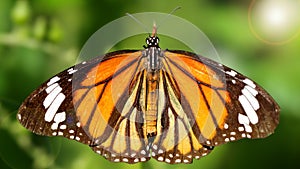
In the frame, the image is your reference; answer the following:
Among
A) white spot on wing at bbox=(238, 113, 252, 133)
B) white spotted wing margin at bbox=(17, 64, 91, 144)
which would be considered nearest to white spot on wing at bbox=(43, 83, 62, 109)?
white spotted wing margin at bbox=(17, 64, 91, 144)

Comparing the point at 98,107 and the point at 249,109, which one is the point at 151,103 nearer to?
the point at 98,107

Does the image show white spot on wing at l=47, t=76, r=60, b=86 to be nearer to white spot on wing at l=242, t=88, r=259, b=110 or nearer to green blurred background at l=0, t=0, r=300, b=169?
green blurred background at l=0, t=0, r=300, b=169

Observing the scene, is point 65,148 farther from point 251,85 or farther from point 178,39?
point 251,85

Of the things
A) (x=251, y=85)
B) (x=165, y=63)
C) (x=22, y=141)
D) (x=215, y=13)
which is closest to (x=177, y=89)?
(x=165, y=63)

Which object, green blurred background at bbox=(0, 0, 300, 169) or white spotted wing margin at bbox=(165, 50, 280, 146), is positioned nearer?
white spotted wing margin at bbox=(165, 50, 280, 146)

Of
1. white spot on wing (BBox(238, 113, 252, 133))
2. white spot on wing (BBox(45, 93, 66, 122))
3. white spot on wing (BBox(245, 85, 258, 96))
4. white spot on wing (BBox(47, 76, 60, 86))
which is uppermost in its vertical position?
white spot on wing (BBox(47, 76, 60, 86))

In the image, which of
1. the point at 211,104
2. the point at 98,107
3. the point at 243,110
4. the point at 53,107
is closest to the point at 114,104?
the point at 98,107
